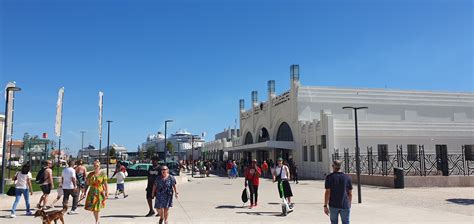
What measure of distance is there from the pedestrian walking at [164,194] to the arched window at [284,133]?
29.6 metres

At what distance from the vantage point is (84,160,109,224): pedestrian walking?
9641 millimetres

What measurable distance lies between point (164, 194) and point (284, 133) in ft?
103

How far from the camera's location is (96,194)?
32.1 ft

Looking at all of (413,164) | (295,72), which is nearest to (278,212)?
(413,164)

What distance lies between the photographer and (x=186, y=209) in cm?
1282

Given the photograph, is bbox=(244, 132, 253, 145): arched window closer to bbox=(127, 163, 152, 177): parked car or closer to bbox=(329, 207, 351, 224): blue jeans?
bbox=(127, 163, 152, 177): parked car

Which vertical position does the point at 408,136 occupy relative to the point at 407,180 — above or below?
above

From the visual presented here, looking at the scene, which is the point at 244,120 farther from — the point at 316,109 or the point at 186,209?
the point at 186,209

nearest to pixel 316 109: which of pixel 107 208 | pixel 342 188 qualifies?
pixel 107 208

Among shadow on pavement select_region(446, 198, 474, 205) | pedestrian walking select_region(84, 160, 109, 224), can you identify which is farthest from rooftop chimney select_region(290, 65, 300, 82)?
pedestrian walking select_region(84, 160, 109, 224)

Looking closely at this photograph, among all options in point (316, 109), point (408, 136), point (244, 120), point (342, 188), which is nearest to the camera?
point (342, 188)

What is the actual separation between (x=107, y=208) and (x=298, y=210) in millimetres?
5960

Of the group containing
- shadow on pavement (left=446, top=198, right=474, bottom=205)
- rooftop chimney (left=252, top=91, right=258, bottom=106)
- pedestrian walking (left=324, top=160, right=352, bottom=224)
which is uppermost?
rooftop chimney (left=252, top=91, right=258, bottom=106)

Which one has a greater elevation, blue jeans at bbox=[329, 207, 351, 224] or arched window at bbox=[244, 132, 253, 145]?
arched window at bbox=[244, 132, 253, 145]
